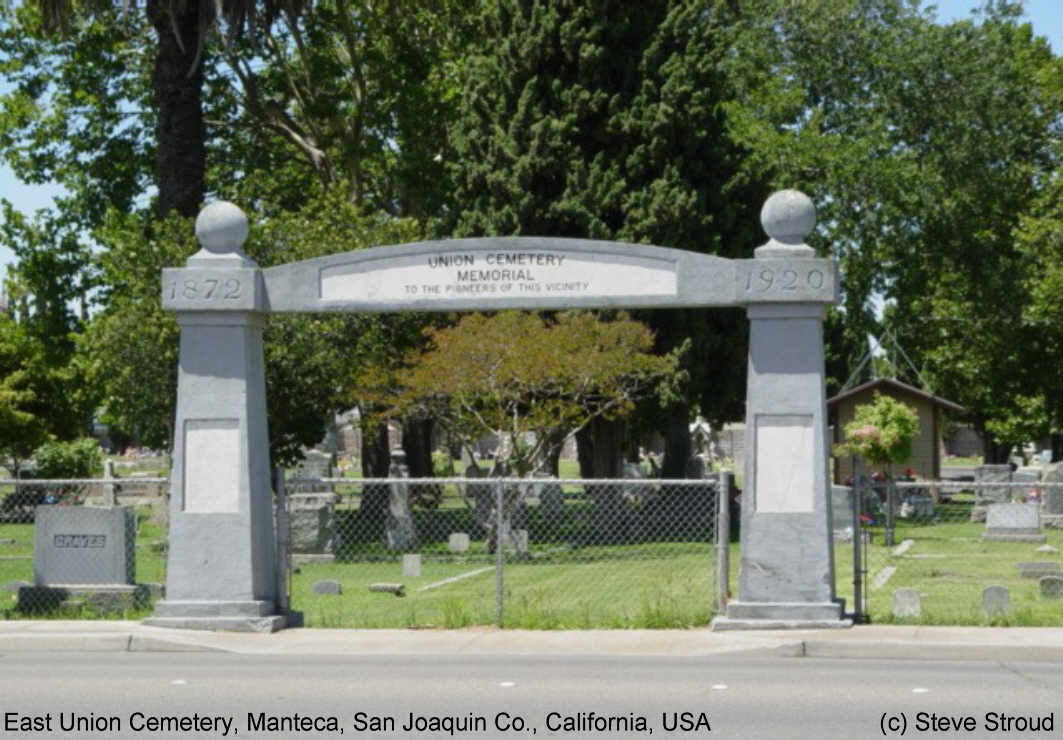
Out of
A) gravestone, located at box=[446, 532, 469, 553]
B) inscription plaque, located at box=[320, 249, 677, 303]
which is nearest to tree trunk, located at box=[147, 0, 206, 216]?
gravestone, located at box=[446, 532, 469, 553]

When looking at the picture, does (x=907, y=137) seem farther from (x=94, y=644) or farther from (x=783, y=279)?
(x=94, y=644)

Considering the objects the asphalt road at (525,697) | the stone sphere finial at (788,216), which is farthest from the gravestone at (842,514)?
the asphalt road at (525,697)

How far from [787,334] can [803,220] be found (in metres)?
1.08

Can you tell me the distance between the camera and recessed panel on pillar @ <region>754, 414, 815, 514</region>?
47.6ft

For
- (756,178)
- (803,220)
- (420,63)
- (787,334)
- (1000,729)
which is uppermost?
(420,63)

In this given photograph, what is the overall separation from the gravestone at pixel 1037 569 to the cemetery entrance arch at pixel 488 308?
9.61 metres

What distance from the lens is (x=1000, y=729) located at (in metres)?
9.95

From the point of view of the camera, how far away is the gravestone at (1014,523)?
30334 mm

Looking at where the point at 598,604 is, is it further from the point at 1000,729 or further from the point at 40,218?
the point at 40,218

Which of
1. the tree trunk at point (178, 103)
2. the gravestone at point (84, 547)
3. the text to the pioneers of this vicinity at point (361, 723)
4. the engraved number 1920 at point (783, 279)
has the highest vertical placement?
the tree trunk at point (178, 103)

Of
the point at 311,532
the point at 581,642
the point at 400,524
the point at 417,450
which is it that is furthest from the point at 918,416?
the point at 581,642

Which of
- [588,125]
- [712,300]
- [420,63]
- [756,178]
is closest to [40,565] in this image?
[712,300]

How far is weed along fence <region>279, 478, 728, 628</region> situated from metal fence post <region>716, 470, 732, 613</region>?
0.06 m

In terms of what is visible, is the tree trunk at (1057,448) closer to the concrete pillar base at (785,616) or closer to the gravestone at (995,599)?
the gravestone at (995,599)
